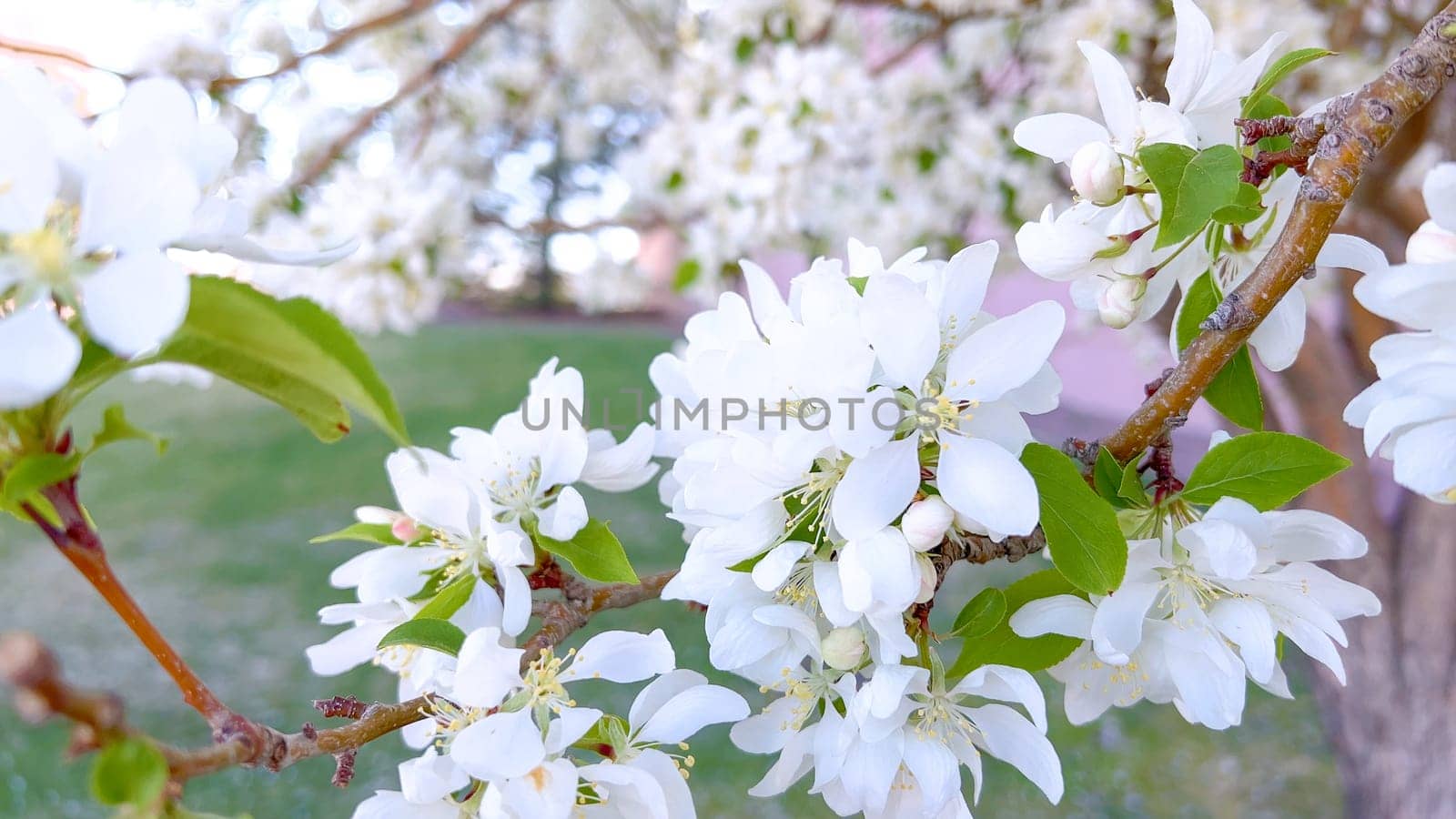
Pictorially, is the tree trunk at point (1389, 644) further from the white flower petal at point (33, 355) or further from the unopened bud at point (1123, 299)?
the white flower petal at point (33, 355)

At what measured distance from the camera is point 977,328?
1.73 ft

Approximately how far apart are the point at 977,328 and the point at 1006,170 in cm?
140

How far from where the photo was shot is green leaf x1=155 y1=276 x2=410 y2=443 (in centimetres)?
35

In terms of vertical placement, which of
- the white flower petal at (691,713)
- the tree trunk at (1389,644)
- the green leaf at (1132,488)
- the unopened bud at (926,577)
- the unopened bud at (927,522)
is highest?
the unopened bud at (927,522)

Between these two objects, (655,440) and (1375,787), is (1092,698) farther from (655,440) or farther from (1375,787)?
(1375,787)

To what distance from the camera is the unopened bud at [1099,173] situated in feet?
1.74

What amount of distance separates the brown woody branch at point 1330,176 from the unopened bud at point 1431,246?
4 cm

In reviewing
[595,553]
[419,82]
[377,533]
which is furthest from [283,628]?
[595,553]

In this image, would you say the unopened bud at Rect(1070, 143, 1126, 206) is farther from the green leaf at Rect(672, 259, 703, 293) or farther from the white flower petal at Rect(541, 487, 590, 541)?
the green leaf at Rect(672, 259, 703, 293)

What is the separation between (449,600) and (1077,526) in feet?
1.14

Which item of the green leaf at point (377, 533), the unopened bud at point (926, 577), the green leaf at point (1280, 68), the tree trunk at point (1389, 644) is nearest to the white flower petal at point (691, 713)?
the unopened bud at point (926, 577)

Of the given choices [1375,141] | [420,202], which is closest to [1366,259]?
[1375,141]

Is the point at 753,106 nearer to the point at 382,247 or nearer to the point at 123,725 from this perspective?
the point at 382,247

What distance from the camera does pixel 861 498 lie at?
0.45 meters
